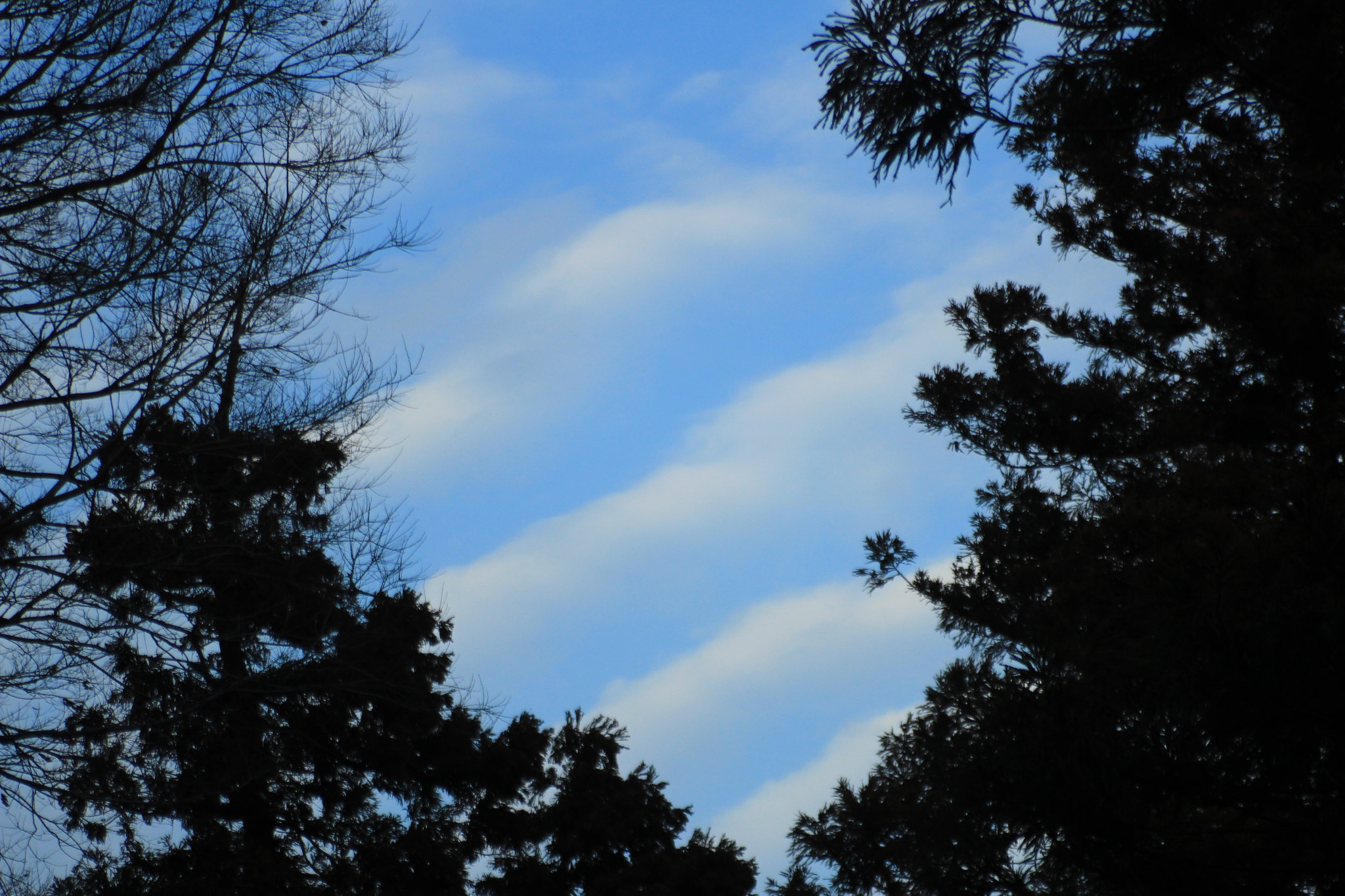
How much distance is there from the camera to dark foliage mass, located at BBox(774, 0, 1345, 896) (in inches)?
204

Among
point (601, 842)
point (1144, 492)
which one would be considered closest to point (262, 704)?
point (601, 842)

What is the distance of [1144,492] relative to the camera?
29.6ft

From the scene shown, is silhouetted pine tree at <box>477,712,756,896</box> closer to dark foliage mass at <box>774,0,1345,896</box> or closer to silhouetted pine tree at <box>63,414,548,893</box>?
silhouetted pine tree at <box>63,414,548,893</box>

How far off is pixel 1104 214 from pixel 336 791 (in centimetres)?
1069

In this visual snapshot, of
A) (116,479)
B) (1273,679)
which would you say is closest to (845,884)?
(1273,679)

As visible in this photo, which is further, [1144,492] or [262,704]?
[262,704]

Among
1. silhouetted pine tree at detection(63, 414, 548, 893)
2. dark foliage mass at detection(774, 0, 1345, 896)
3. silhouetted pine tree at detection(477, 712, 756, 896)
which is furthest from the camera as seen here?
silhouetted pine tree at detection(477, 712, 756, 896)

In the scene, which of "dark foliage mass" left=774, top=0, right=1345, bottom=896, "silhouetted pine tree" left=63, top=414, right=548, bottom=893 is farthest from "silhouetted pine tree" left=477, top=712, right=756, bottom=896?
"dark foliage mass" left=774, top=0, right=1345, bottom=896

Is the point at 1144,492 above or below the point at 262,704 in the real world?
below

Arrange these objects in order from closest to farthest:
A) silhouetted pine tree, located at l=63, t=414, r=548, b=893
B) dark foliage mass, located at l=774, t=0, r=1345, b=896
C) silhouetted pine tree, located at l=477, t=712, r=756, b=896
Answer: dark foliage mass, located at l=774, t=0, r=1345, b=896, silhouetted pine tree, located at l=63, t=414, r=548, b=893, silhouetted pine tree, located at l=477, t=712, r=756, b=896

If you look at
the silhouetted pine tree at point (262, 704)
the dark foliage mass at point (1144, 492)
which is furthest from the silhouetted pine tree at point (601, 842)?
the dark foliage mass at point (1144, 492)

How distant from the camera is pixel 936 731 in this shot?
610cm

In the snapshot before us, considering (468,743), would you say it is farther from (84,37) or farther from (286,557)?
(84,37)

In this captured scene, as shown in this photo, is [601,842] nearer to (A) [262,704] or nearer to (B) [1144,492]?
(A) [262,704]
